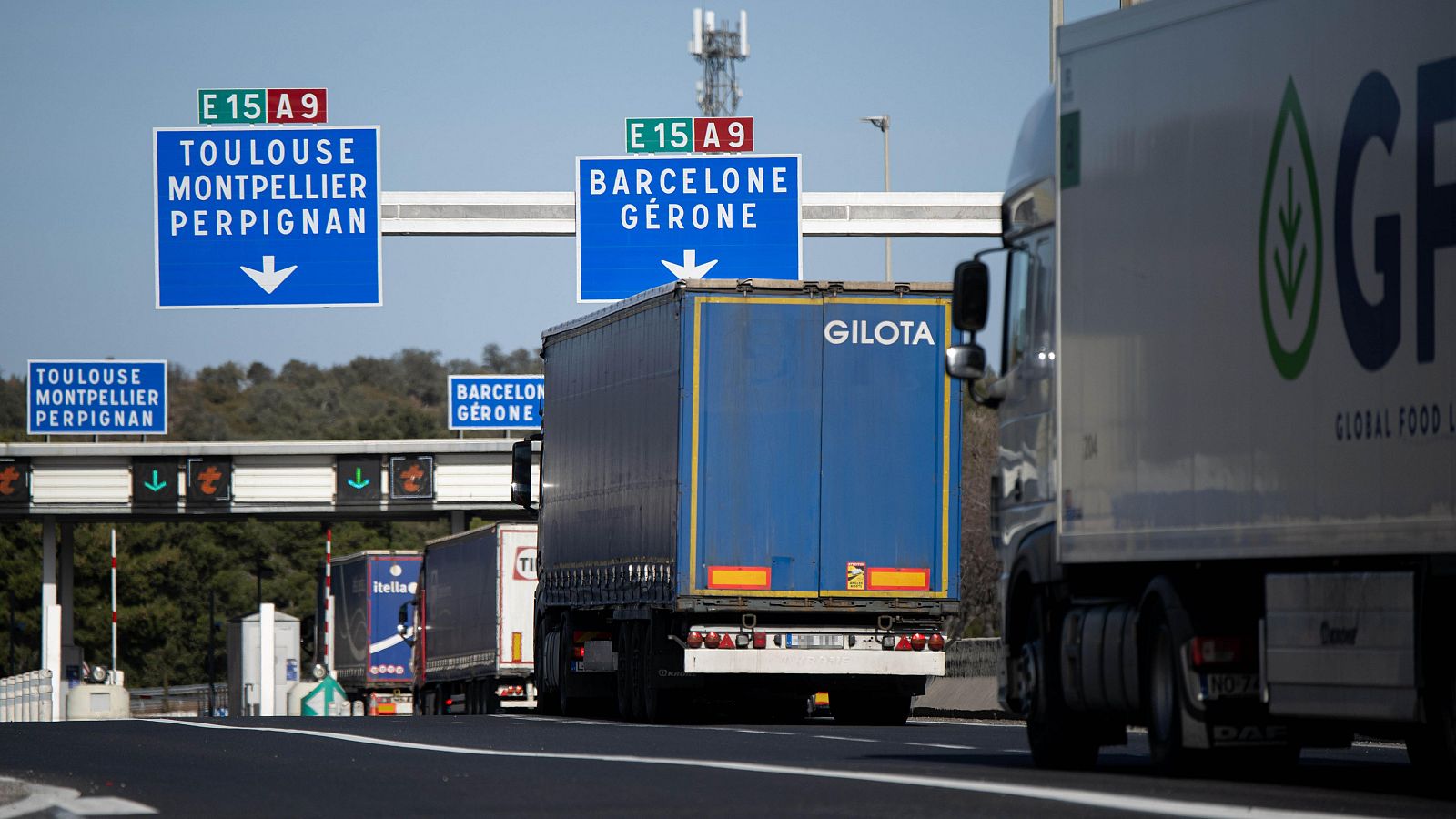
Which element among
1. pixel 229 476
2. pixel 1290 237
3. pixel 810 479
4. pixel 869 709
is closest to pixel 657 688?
pixel 869 709

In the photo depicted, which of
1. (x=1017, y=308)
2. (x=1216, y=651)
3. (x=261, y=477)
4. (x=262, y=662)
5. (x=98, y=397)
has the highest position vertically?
(x=98, y=397)

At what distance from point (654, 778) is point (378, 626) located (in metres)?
36.0

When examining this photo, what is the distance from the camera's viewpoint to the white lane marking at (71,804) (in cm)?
1107

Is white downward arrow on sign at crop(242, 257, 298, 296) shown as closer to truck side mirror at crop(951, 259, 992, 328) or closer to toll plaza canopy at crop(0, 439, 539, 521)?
truck side mirror at crop(951, 259, 992, 328)

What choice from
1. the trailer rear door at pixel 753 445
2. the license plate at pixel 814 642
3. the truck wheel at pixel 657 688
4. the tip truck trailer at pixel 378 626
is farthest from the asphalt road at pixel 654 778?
the tip truck trailer at pixel 378 626

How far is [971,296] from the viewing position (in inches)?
542

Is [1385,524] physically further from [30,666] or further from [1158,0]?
[30,666]

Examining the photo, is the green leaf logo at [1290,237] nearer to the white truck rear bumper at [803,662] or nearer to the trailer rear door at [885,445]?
the trailer rear door at [885,445]

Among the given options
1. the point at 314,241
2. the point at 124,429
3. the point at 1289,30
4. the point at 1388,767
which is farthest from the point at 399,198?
the point at 124,429

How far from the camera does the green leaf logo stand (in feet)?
35.4

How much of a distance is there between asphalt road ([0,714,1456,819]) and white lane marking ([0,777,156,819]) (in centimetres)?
5

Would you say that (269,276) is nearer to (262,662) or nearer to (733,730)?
(733,730)

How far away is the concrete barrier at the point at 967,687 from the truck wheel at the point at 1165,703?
1761 centimetres

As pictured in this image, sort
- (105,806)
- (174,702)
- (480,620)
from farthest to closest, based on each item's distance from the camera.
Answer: (174,702)
(480,620)
(105,806)
